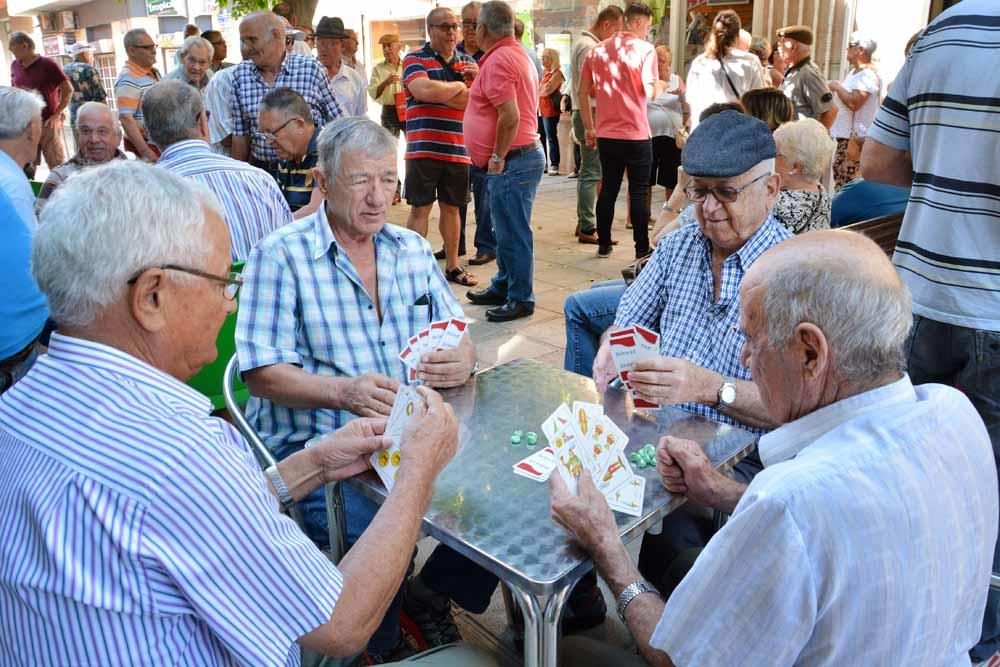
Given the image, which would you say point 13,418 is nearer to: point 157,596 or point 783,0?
point 157,596

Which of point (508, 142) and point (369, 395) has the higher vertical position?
point (508, 142)

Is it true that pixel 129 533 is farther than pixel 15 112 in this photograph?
No

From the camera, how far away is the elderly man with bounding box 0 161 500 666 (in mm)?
1146

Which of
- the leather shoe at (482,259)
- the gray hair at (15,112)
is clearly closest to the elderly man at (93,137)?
the gray hair at (15,112)

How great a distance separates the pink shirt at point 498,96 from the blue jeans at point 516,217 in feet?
0.58

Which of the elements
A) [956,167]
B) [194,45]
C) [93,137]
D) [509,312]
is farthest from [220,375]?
[194,45]

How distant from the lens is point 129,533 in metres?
1.13

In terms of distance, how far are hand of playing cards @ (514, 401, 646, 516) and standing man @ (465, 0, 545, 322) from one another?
12.5 ft

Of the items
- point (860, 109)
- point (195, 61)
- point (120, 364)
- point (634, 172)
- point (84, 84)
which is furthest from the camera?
point (84, 84)

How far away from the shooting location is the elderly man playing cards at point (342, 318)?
230 cm

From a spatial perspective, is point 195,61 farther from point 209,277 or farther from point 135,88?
point 209,277

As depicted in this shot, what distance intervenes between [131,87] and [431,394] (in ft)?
22.7

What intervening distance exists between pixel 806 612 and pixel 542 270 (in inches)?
239

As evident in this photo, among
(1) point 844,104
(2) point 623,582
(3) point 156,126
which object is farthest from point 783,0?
(2) point 623,582
